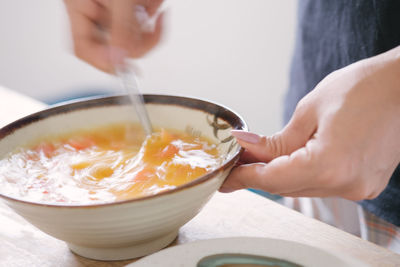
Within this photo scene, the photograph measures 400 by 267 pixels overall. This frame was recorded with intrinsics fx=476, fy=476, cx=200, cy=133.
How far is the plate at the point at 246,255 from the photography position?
639 mm

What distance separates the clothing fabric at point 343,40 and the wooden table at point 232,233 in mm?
333

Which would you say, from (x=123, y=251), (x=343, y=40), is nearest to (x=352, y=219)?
(x=343, y=40)

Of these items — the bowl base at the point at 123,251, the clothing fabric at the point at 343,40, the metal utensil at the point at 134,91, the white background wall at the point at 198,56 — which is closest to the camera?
the bowl base at the point at 123,251

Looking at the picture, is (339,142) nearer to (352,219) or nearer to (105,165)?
(105,165)

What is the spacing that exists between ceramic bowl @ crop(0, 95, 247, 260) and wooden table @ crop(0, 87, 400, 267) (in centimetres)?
5

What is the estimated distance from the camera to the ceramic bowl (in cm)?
62

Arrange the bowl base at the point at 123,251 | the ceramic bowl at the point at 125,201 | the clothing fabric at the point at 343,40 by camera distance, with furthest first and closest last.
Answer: the clothing fabric at the point at 343,40
the bowl base at the point at 123,251
the ceramic bowl at the point at 125,201

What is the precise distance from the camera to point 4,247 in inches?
31.8

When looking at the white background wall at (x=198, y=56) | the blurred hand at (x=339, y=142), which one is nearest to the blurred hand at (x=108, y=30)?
the blurred hand at (x=339, y=142)

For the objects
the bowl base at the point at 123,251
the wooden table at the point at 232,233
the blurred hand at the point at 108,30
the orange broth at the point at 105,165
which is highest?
the blurred hand at the point at 108,30

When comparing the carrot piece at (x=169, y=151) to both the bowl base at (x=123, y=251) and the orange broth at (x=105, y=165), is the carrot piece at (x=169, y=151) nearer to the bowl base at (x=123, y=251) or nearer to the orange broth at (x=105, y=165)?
the orange broth at (x=105, y=165)

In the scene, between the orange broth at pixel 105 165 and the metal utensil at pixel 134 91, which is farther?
the metal utensil at pixel 134 91

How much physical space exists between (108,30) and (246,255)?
0.58 meters

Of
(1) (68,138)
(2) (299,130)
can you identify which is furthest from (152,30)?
(2) (299,130)
